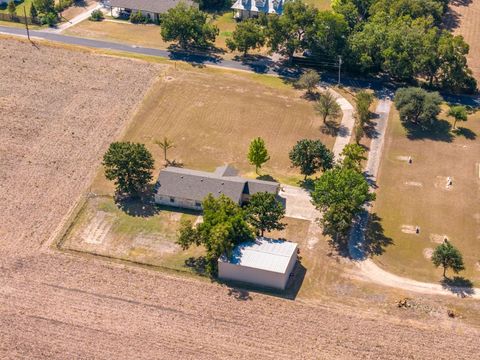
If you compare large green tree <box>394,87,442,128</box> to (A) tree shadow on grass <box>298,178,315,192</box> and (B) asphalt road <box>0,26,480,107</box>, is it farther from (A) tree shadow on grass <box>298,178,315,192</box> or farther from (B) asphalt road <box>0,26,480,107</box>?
(A) tree shadow on grass <box>298,178,315,192</box>

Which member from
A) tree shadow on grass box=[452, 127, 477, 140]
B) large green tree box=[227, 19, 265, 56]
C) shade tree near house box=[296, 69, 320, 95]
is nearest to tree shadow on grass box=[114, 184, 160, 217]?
shade tree near house box=[296, 69, 320, 95]

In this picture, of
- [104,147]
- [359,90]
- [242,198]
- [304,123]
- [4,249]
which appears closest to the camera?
[4,249]

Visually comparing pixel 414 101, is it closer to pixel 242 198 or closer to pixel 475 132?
pixel 475 132

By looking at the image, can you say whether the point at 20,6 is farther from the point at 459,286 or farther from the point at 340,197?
the point at 459,286

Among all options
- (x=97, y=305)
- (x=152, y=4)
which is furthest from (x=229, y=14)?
(x=97, y=305)

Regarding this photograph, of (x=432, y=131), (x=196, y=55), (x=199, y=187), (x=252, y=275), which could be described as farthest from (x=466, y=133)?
(x=196, y=55)

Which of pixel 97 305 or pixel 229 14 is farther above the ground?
pixel 229 14

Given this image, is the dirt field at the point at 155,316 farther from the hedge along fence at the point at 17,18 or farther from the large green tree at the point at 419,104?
the hedge along fence at the point at 17,18
